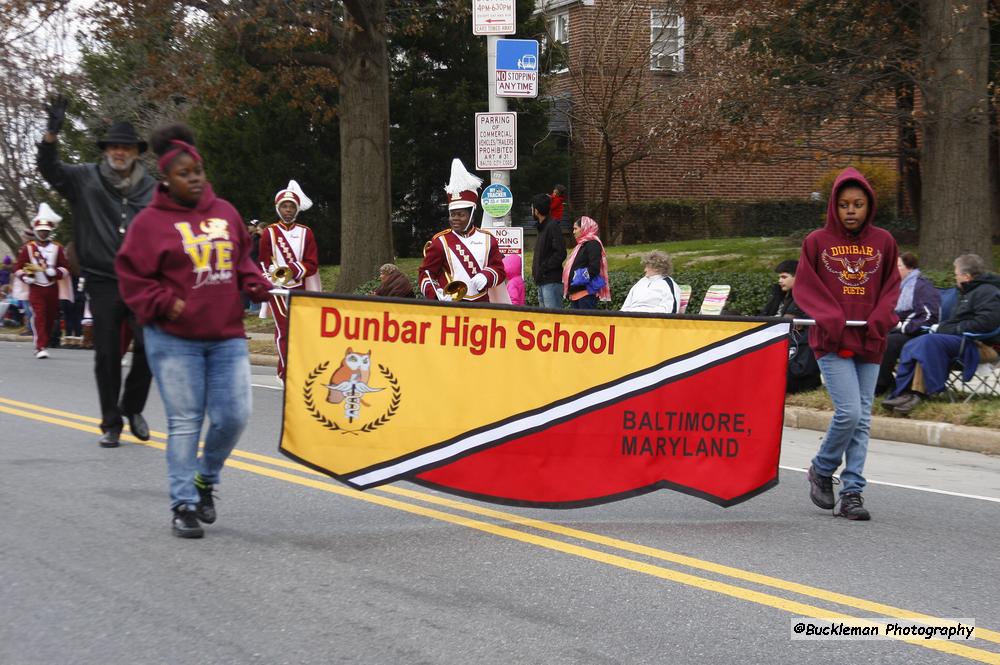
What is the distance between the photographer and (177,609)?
5320mm

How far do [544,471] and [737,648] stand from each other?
216 cm

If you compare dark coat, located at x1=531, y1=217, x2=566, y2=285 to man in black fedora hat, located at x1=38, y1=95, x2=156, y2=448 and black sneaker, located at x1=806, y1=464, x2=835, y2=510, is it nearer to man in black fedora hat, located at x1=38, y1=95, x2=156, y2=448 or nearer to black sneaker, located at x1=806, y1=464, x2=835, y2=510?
man in black fedora hat, located at x1=38, y1=95, x2=156, y2=448

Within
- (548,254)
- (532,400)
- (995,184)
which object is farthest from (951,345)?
(995,184)

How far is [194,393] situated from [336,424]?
779 mm

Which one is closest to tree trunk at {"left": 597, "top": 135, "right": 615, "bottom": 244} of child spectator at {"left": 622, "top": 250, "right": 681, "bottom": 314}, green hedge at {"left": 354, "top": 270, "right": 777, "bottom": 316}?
green hedge at {"left": 354, "top": 270, "right": 777, "bottom": 316}

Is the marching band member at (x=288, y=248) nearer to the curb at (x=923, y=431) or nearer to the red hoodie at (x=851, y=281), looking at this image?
the curb at (x=923, y=431)

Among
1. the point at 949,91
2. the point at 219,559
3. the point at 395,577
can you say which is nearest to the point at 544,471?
the point at 395,577

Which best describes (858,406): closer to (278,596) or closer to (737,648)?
(737,648)

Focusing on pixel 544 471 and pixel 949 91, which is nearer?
pixel 544 471

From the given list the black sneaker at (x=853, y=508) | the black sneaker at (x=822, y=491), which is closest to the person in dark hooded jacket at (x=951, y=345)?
the black sneaker at (x=822, y=491)

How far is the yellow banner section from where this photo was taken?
22.2 feet

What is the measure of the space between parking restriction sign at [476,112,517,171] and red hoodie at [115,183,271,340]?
9.01 metres

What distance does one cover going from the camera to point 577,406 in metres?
6.94

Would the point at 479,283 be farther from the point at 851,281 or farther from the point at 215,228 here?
the point at 215,228
